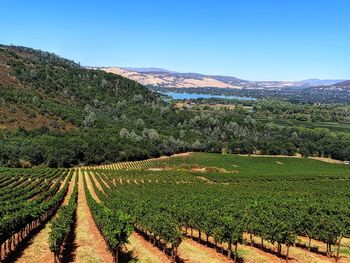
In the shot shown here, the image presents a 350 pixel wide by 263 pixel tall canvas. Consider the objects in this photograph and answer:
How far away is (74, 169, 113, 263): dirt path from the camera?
41188 millimetres

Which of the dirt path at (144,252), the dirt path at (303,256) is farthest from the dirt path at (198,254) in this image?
the dirt path at (303,256)

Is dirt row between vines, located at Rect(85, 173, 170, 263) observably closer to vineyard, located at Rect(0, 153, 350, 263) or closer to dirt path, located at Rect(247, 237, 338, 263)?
vineyard, located at Rect(0, 153, 350, 263)

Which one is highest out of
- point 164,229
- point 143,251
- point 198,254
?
point 164,229

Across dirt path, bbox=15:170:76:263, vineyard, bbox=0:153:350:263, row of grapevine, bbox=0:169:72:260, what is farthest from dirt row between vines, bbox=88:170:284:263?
row of grapevine, bbox=0:169:72:260

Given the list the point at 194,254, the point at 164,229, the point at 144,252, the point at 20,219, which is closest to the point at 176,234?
the point at 164,229

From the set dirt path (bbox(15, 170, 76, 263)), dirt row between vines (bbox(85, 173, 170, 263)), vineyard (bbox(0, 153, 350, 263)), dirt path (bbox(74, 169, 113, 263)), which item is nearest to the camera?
dirt path (bbox(15, 170, 76, 263))

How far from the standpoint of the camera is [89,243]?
47.4 m

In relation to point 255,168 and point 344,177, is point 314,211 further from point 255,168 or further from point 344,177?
point 255,168

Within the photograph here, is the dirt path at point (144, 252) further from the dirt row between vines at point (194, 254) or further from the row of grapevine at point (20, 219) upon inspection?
the row of grapevine at point (20, 219)

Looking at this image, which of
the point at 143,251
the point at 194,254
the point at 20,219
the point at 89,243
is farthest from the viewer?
the point at 89,243

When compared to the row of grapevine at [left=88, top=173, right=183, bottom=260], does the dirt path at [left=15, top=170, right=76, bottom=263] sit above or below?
below

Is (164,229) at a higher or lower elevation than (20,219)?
higher

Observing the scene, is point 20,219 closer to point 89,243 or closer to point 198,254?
point 89,243

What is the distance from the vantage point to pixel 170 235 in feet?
129
